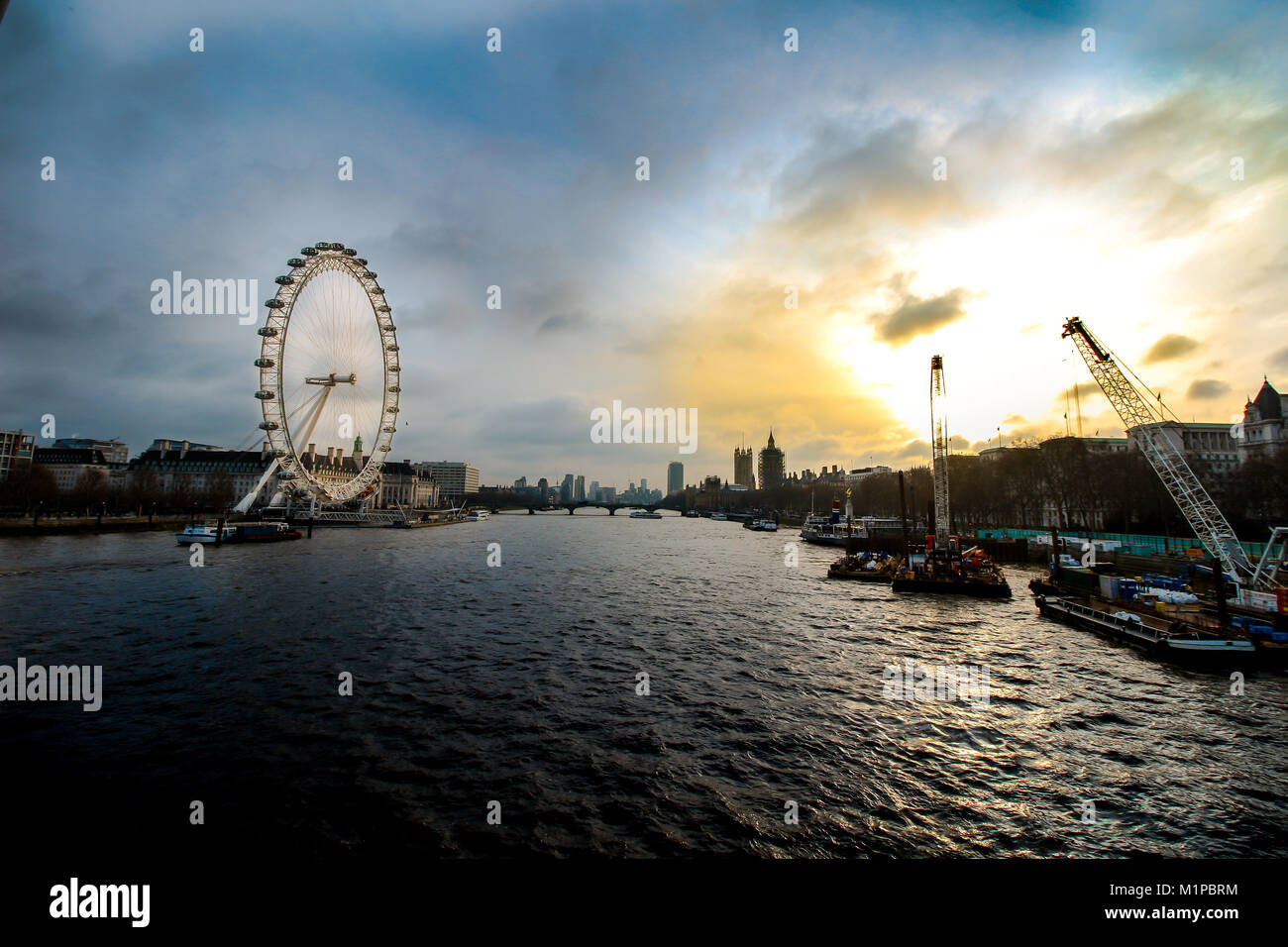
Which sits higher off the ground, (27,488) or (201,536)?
(27,488)

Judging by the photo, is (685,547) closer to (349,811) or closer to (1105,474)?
(1105,474)

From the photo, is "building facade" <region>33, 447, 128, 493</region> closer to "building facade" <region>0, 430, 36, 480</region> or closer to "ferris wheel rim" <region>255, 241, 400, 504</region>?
"building facade" <region>0, 430, 36, 480</region>

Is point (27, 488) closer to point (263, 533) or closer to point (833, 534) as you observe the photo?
point (263, 533)

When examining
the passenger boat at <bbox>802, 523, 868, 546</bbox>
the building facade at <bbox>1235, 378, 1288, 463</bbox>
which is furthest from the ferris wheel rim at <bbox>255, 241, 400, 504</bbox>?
the building facade at <bbox>1235, 378, 1288, 463</bbox>

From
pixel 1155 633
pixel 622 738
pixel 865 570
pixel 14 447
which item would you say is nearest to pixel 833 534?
pixel 865 570

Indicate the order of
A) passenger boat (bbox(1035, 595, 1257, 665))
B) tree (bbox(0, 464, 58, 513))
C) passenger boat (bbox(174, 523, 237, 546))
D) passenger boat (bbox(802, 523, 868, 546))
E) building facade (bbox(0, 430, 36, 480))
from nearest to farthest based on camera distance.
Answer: passenger boat (bbox(1035, 595, 1257, 665)) < passenger boat (bbox(174, 523, 237, 546)) < tree (bbox(0, 464, 58, 513)) < passenger boat (bbox(802, 523, 868, 546)) < building facade (bbox(0, 430, 36, 480))

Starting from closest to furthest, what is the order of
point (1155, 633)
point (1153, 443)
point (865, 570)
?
point (1155, 633) → point (1153, 443) → point (865, 570)
